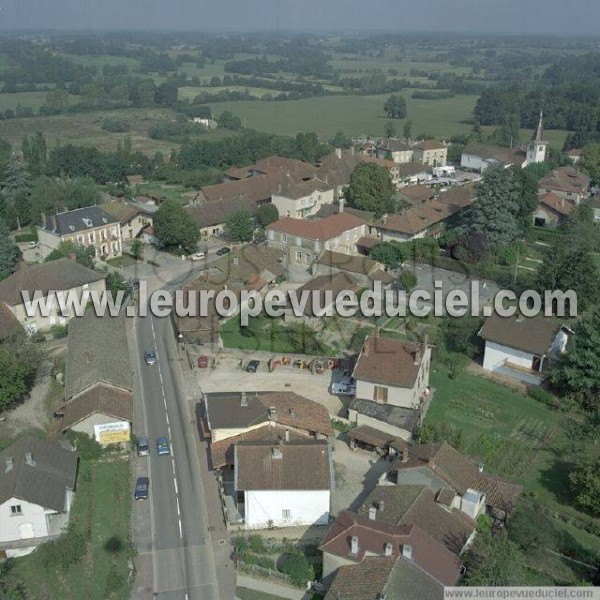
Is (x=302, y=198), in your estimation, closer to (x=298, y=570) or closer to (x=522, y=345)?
(x=522, y=345)

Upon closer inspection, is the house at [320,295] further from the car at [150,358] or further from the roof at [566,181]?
the roof at [566,181]

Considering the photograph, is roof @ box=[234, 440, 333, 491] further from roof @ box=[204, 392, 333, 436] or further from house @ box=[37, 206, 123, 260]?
house @ box=[37, 206, 123, 260]

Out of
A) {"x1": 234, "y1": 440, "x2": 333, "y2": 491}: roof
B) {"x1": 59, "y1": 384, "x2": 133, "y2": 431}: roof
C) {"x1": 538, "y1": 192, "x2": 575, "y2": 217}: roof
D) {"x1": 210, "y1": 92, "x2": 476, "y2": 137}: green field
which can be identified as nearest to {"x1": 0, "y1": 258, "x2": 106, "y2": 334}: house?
Result: {"x1": 59, "y1": 384, "x2": 133, "y2": 431}: roof

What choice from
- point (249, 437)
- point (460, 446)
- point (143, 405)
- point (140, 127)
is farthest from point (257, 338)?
point (140, 127)

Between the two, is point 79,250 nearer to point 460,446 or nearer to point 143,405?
point 143,405

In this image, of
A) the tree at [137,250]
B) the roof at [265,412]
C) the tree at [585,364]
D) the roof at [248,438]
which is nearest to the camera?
the roof at [248,438]

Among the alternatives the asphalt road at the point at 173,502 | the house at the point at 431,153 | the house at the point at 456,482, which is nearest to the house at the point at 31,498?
the asphalt road at the point at 173,502
